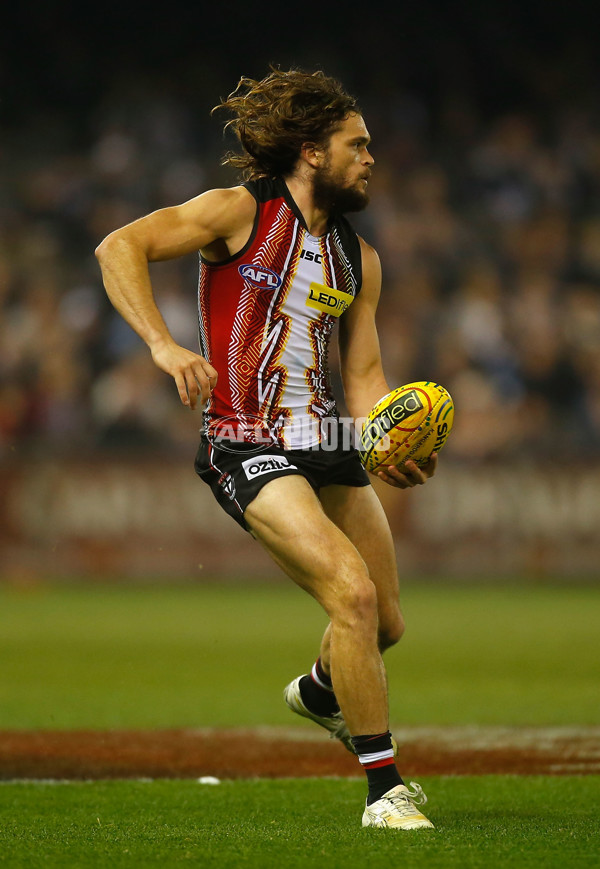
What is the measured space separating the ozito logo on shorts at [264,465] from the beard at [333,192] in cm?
110

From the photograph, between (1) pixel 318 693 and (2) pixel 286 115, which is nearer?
(2) pixel 286 115

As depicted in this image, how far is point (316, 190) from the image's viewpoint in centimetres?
529

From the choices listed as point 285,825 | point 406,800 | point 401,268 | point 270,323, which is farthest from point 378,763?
point 401,268

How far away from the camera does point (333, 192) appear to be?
528cm

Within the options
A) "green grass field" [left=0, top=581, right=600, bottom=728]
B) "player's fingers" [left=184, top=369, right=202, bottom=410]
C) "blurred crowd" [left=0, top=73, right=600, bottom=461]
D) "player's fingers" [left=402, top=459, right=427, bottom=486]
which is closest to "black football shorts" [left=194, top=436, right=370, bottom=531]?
"player's fingers" [left=402, top=459, right=427, bottom=486]

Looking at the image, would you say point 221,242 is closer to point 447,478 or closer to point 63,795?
point 63,795

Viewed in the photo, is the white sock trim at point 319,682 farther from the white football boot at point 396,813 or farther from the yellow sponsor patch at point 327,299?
the yellow sponsor patch at point 327,299

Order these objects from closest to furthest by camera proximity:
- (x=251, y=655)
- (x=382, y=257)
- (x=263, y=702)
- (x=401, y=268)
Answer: (x=263, y=702) → (x=251, y=655) → (x=401, y=268) → (x=382, y=257)

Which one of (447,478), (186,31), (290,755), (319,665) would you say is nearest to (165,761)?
(290,755)

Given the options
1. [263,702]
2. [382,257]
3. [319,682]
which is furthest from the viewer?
[382,257]

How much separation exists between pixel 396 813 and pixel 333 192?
2.45 metres

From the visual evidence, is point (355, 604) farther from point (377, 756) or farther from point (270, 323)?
point (270, 323)

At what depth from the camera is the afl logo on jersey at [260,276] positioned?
5.13 metres

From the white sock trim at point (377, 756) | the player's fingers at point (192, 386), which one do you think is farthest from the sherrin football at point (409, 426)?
the white sock trim at point (377, 756)
